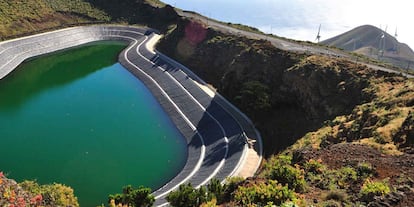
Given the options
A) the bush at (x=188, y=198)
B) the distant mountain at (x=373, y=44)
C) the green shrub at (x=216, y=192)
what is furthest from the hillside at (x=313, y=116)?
the distant mountain at (x=373, y=44)

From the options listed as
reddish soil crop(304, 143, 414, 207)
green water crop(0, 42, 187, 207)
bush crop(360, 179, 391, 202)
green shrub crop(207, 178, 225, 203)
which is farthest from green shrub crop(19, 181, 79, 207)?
bush crop(360, 179, 391, 202)

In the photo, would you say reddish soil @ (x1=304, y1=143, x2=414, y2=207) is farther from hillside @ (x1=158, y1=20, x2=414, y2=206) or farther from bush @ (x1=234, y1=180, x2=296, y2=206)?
bush @ (x1=234, y1=180, x2=296, y2=206)

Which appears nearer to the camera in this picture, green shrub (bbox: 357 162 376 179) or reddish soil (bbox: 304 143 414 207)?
reddish soil (bbox: 304 143 414 207)

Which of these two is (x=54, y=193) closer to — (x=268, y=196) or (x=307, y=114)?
(x=268, y=196)

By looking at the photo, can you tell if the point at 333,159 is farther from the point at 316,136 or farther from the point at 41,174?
the point at 41,174

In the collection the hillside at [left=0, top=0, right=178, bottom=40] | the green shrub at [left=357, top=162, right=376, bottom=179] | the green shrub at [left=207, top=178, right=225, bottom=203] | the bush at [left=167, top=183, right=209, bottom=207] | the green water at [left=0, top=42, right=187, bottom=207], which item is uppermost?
the hillside at [left=0, top=0, right=178, bottom=40]

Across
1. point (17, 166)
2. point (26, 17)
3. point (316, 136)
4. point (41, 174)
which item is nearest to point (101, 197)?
point (41, 174)

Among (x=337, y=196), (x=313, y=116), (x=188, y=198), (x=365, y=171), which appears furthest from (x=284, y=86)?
(x=337, y=196)
